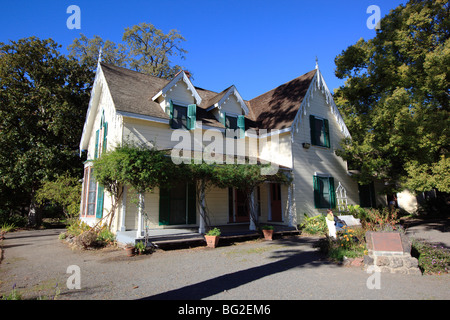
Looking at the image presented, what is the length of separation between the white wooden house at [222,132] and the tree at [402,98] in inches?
62.9

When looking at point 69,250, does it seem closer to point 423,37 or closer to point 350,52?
point 350,52

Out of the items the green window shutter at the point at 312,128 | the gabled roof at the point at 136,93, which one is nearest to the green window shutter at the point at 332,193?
the green window shutter at the point at 312,128

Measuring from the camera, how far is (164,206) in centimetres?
Result: 1154

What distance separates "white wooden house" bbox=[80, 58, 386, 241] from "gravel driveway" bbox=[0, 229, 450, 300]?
2.86 meters

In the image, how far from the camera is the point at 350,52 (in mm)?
15516

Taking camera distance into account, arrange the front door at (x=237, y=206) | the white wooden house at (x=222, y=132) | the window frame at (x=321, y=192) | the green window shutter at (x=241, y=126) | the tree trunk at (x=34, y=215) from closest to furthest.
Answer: the white wooden house at (x=222, y=132) < the front door at (x=237, y=206) < the window frame at (x=321, y=192) < the green window shutter at (x=241, y=126) < the tree trunk at (x=34, y=215)

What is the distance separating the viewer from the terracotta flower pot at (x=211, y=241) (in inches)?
387

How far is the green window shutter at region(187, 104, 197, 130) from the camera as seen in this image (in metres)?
13.0

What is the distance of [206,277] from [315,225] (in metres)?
8.63

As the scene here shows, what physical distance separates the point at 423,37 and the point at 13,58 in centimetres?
2525

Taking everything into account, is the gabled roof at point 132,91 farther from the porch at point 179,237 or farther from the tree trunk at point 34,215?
the tree trunk at point 34,215

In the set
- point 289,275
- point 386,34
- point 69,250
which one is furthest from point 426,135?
point 69,250

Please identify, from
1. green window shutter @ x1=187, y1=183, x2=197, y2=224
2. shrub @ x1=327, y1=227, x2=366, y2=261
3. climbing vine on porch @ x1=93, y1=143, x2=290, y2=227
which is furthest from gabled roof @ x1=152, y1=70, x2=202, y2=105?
shrub @ x1=327, y1=227, x2=366, y2=261

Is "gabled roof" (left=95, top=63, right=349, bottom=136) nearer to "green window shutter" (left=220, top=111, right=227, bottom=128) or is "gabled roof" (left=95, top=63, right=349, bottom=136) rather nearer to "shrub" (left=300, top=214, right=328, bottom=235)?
"green window shutter" (left=220, top=111, right=227, bottom=128)
